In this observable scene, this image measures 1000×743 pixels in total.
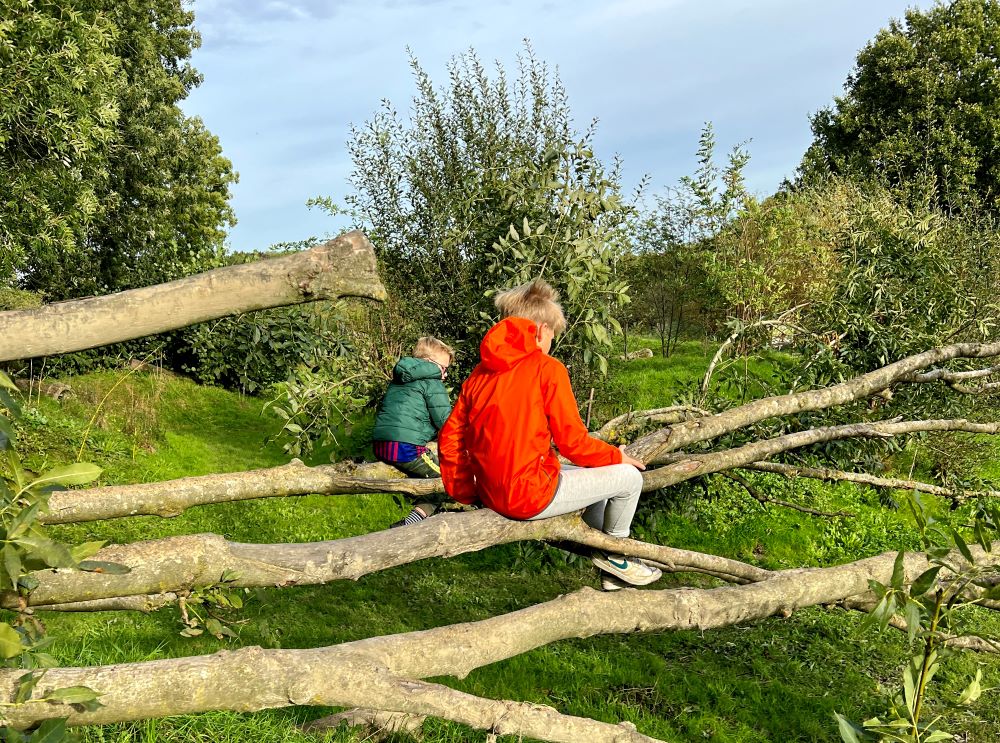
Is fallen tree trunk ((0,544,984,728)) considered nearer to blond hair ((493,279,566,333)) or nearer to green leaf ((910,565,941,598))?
green leaf ((910,565,941,598))

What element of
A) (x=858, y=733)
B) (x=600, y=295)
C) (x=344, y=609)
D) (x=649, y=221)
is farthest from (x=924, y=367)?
(x=649, y=221)

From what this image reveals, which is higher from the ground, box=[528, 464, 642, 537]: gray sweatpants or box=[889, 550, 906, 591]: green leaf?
box=[528, 464, 642, 537]: gray sweatpants

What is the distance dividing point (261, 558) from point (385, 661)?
0.68 meters

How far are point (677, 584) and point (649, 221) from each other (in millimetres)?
9008

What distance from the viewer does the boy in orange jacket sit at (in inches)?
149

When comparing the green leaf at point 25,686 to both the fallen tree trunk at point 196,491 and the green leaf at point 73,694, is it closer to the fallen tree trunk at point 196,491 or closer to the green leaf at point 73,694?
the green leaf at point 73,694

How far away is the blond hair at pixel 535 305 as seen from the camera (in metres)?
4.12

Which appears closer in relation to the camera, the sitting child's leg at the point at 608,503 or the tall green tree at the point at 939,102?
the sitting child's leg at the point at 608,503

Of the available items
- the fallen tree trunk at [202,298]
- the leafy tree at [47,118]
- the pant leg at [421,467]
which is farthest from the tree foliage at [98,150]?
the fallen tree trunk at [202,298]

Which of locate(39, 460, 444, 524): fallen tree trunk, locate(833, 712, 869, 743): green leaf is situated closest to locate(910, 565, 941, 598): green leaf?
locate(833, 712, 869, 743): green leaf

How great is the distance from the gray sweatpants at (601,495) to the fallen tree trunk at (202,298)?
1449 millimetres

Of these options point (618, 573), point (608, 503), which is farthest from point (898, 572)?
point (618, 573)

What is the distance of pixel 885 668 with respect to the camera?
765cm

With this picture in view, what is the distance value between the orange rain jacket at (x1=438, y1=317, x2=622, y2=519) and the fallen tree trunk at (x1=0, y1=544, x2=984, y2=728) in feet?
1.85
